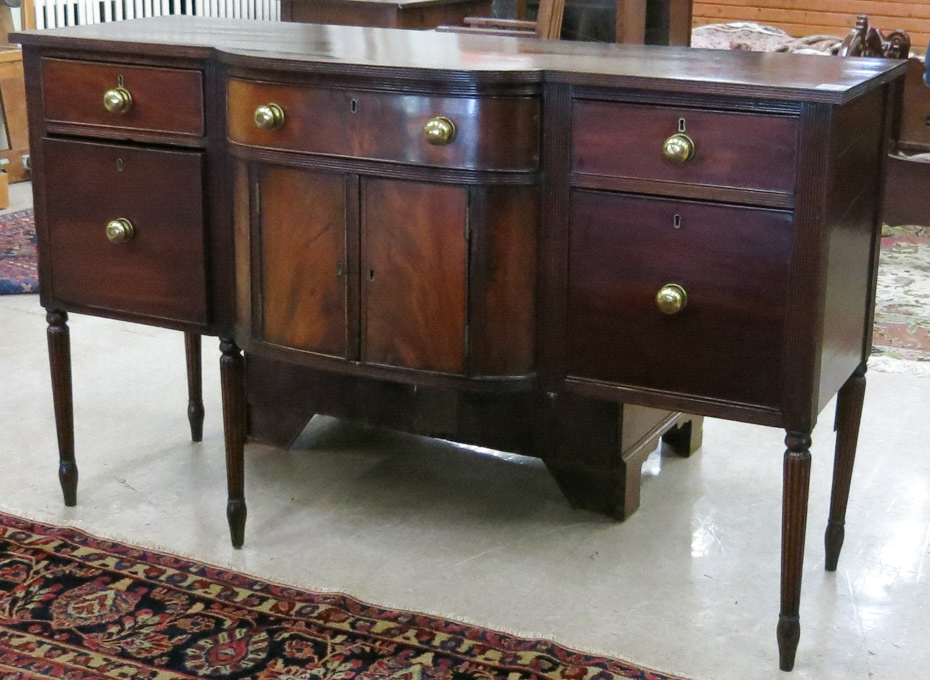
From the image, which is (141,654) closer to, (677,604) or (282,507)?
(282,507)

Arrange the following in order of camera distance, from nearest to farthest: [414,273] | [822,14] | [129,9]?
[414,273], [129,9], [822,14]

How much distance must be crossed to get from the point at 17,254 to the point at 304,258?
2580 millimetres

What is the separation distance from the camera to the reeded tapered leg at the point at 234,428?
2.31 m

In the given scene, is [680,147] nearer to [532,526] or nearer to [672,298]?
[672,298]

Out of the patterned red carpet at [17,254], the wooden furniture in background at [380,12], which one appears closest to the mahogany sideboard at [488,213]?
the patterned red carpet at [17,254]

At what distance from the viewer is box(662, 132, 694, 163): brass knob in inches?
72.7

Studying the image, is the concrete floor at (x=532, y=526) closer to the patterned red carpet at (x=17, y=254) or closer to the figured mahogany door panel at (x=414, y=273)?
the figured mahogany door panel at (x=414, y=273)

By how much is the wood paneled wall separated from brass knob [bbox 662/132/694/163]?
6.46 meters

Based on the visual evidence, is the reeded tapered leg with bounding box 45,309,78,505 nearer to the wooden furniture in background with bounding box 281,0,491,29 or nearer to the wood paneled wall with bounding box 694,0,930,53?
the wooden furniture in background with bounding box 281,0,491,29

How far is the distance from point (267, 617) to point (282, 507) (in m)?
0.44

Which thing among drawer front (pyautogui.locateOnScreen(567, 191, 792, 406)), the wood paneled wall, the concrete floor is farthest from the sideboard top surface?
the wood paneled wall

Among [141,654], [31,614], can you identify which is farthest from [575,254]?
[31,614]

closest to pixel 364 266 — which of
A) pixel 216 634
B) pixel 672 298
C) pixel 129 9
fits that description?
pixel 672 298

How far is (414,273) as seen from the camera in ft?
6.75
